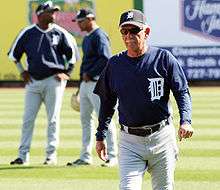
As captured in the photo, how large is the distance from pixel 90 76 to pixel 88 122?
0.64 meters

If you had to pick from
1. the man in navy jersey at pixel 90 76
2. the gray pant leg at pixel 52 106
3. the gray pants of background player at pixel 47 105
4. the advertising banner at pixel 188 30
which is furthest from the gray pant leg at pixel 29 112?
the advertising banner at pixel 188 30

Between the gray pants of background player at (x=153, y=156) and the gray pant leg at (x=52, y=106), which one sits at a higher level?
the gray pants of background player at (x=153, y=156)

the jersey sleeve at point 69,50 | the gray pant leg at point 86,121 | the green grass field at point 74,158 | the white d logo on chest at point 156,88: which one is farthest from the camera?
the jersey sleeve at point 69,50

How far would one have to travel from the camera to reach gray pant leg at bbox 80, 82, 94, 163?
11.0 m

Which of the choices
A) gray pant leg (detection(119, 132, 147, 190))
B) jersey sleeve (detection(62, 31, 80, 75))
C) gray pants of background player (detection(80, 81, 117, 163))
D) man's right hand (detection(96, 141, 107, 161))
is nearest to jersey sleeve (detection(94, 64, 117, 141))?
man's right hand (detection(96, 141, 107, 161))

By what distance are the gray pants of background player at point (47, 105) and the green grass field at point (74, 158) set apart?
26 centimetres

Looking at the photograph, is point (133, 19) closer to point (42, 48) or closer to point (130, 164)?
point (130, 164)

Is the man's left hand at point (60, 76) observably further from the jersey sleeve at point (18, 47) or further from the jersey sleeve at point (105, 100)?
the jersey sleeve at point (105, 100)

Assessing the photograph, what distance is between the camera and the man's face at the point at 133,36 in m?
6.45

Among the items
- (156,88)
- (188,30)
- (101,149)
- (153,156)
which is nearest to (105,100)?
(101,149)

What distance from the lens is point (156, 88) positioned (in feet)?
21.4

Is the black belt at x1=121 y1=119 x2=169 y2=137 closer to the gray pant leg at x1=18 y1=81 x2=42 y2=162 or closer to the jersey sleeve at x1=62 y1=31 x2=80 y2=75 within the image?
the gray pant leg at x1=18 y1=81 x2=42 y2=162

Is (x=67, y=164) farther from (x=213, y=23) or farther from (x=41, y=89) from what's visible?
(x=213, y=23)

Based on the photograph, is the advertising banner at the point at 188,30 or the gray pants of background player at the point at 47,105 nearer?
the gray pants of background player at the point at 47,105
